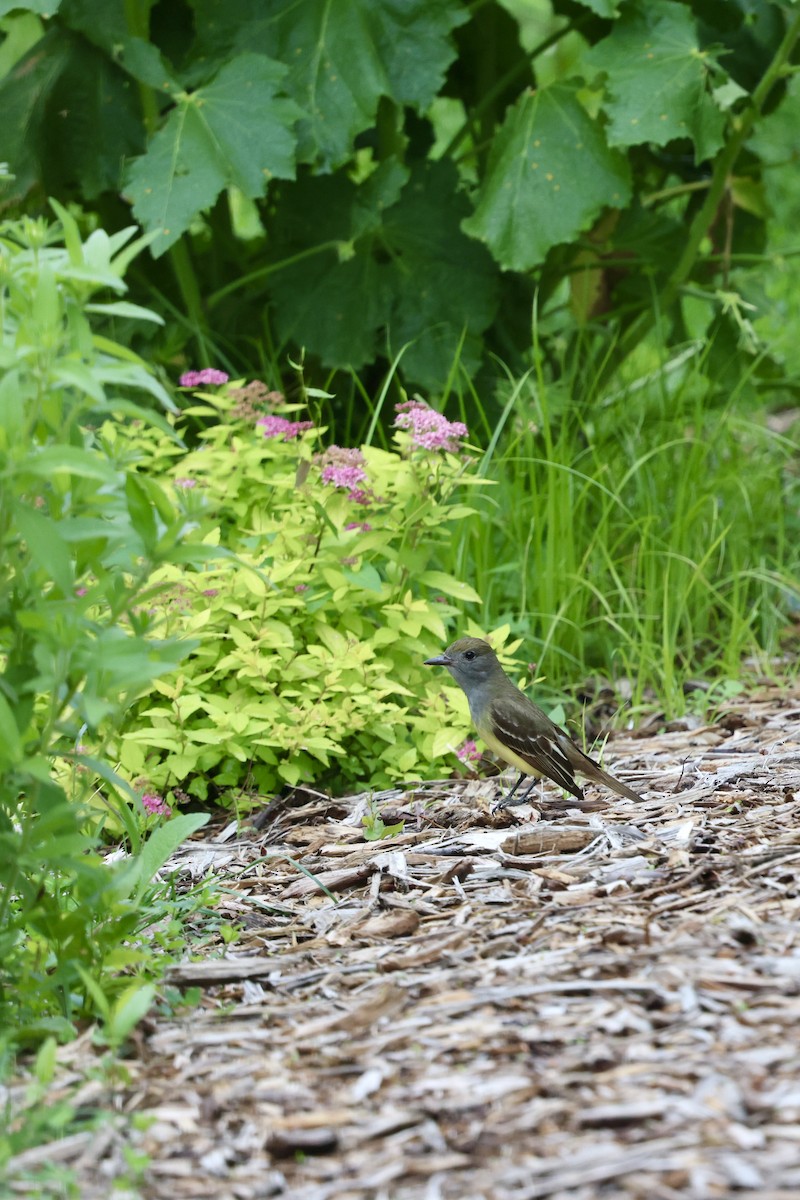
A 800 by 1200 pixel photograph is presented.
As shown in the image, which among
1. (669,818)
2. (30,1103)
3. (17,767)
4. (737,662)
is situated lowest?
(737,662)

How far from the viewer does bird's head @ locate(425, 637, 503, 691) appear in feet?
13.3

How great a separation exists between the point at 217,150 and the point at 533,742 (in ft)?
8.02

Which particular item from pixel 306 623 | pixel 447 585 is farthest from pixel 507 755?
pixel 306 623

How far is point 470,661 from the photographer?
4.06 meters

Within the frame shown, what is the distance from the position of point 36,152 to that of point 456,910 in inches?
145

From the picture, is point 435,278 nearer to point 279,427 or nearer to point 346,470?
point 279,427

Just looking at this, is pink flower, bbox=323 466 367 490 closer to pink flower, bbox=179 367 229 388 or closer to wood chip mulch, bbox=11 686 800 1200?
pink flower, bbox=179 367 229 388

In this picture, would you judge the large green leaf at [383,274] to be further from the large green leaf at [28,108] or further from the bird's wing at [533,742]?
the bird's wing at [533,742]

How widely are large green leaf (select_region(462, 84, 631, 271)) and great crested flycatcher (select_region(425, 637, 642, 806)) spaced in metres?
1.84

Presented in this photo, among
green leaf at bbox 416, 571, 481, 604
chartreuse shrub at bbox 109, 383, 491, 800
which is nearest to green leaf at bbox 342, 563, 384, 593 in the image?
chartreuse shrub at bbox 109, 383, 491, 800

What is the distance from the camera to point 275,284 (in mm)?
5625

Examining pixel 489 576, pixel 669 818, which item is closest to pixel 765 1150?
pixel 669 818

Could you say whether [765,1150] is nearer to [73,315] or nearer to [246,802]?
[73,315]

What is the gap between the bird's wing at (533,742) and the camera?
3781 mm
